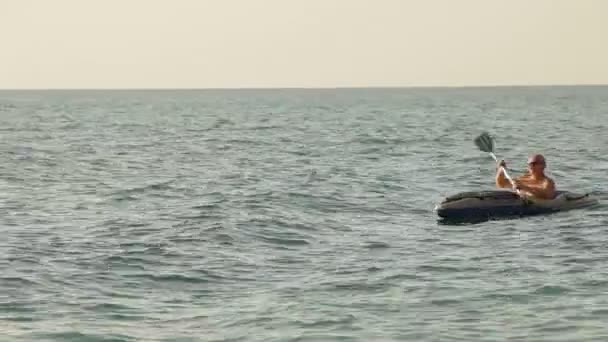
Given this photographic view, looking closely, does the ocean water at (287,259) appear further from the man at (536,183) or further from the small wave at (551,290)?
the man at (536,183)

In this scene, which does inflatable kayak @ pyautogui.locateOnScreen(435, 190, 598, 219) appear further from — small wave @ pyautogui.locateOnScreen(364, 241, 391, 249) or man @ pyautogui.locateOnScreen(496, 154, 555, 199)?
small wave @ pyautogui.locateOnScreen(364, 241, 391, 249)

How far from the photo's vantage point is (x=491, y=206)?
21.4 metres

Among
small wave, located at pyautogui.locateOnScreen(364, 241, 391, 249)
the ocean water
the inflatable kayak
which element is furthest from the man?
small wave, located at pyautogui.locateOnScreen(364, 241, 391, 249)

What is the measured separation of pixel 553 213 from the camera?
22.1 metres

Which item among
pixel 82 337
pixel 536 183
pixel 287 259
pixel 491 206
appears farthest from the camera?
pixel 536 183

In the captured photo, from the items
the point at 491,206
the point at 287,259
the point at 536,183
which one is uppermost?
the point at 536,183

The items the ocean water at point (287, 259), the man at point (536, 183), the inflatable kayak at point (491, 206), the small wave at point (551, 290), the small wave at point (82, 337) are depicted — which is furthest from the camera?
the man at point (536, 183)

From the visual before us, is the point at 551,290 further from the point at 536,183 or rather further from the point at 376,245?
the point at 536,183

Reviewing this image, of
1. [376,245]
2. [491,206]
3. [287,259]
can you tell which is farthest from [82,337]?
[491,206]

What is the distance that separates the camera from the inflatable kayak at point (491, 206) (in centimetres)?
2127

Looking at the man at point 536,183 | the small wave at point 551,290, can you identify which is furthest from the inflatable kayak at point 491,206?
the small wave at point 551,290

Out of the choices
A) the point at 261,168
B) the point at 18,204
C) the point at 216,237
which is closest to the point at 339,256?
the point at 216,237

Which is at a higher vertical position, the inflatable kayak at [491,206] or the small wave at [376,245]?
the inflatable kayak at [491,206]

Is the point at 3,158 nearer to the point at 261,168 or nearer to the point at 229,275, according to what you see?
the point at 261,168
